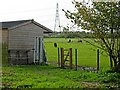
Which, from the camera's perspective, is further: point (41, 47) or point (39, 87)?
point (41, 47)

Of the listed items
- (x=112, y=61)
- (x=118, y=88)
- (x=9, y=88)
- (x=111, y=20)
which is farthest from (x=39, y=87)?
(x=112, y=61)

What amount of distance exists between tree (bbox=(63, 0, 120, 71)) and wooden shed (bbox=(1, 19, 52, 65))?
361 inches

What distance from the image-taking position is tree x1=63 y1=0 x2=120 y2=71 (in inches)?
723

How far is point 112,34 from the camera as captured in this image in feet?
62.1

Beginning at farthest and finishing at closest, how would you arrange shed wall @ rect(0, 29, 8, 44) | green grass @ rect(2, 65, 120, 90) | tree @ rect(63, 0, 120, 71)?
shed wall @ rect(0, 29, 8, 44)
tree @ rect(63, 0, 120, 71)
green grass @ rect(2, 65, 120, 90)

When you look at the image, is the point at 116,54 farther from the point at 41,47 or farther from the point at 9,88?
the point at 41,47

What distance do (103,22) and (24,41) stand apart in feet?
37.5

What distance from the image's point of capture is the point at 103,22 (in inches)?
738

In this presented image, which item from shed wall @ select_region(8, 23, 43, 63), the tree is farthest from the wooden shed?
the tree

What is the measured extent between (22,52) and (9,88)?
614 inches

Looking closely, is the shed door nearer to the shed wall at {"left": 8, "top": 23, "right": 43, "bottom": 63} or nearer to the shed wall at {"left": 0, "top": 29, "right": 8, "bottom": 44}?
the shed wall at {"left": 8, "top": 23, "right": 43, "bottom": 63}

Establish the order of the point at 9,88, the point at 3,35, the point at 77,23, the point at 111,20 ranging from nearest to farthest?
the point at 9,88
the point at 111,20
the point at 77,23
the point at 3,35

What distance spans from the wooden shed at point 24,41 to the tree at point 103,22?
918 cm

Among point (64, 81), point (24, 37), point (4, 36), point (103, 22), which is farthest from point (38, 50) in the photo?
point (64, 81)
